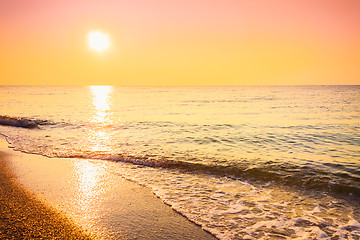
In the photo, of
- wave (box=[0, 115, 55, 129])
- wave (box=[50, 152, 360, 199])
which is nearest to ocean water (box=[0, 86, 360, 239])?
wave (box=[50, 152, 360, 199])

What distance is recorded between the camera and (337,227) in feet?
18.1

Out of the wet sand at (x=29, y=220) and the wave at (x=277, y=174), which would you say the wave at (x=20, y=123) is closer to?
the wave at (x=277, y=174)

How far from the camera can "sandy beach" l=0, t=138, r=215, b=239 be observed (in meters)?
4.90

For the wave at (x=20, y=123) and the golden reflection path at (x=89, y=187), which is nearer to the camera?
the golden reflection path at (x=89, y=187)

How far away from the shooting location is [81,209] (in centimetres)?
597

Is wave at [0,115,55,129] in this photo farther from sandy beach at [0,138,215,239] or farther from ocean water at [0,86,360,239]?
sandy beach at [0,138,215,239]

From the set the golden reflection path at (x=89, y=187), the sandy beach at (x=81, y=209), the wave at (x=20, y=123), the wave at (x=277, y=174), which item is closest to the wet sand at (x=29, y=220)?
the sandy beach at (x=81, y=209)

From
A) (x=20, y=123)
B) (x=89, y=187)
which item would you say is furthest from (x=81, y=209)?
(x=20, y=123)

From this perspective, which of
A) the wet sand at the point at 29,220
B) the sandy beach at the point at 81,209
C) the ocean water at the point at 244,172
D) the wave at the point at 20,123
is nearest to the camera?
the wet sand at the point at 29,220

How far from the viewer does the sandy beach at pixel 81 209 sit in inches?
193

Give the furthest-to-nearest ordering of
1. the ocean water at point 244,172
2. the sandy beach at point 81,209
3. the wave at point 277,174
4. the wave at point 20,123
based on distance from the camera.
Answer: the wave at point 20,123 < the wave at point 277,174 < the ocean water at point 244,172 < the sandy beach at point 81,209

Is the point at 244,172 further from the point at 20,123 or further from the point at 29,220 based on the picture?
the point at 20,123

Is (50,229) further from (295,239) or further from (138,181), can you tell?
(295,239)

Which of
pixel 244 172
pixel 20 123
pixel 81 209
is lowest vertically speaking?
pixel 20 123
